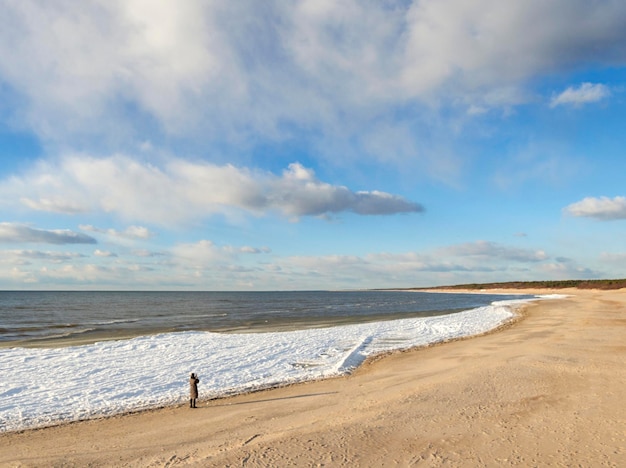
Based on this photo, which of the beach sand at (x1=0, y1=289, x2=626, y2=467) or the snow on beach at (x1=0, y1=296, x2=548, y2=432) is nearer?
the beach sand at (x1=0, y1=289, x2=626, y2=467)

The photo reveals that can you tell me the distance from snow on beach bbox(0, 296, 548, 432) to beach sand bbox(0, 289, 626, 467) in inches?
65.1

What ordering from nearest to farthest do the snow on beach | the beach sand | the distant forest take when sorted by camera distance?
1. the beach sand
2. the snow on beach
3. the distant forest

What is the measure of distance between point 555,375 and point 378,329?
19.3 meters

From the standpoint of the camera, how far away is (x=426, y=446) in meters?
10.5

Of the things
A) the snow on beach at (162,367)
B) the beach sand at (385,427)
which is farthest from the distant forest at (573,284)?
the beach sand at (385,427)

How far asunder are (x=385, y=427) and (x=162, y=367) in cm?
1358

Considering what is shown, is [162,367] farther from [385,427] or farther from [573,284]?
[573,284]

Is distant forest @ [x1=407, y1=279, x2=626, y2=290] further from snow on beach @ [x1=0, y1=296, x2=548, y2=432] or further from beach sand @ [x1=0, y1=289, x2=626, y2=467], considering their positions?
beach sand @ [x1=0, y1=289, x2=626, y2=467]

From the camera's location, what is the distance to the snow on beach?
49.5 feet

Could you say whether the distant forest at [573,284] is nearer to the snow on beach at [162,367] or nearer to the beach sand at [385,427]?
the snow on beach at [162,367]

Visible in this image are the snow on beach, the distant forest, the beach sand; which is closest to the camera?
the beach sand

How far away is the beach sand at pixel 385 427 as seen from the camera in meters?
9.97

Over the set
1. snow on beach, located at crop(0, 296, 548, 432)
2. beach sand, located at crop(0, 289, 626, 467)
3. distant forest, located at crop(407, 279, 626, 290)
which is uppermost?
distant forest, located at crop(407, 279, 626, 290)

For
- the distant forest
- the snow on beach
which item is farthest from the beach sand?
the distant forest
